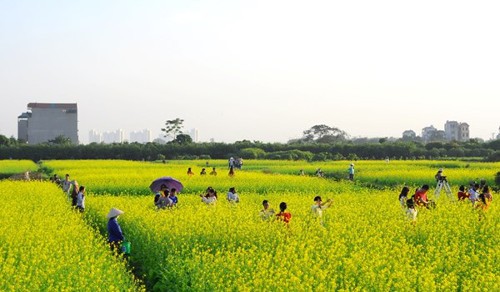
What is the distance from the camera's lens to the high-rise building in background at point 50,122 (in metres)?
162

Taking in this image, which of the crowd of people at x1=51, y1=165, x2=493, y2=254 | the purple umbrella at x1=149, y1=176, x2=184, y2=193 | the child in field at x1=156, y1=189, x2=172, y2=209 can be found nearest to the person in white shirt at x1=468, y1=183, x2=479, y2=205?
the crowd of people at x1=51, y1=165, x2=493, y2=254

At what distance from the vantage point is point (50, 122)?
16238cm

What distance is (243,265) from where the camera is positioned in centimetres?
1127

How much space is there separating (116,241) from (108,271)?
3822mm

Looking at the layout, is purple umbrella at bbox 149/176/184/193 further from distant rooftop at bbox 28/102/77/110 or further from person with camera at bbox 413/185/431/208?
distant rooftop at bbox 28/102/77/110

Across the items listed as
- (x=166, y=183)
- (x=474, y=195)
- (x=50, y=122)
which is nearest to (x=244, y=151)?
(x=166, y=183)

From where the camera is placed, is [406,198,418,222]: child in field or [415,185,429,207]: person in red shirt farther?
[415,185,429,207]: person in red shirt

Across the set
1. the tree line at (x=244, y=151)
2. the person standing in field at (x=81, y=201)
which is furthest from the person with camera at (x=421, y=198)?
the tree line at (x=244, y=151)

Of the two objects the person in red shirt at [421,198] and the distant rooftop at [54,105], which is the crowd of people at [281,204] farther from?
the distant rooftop at [54,105]

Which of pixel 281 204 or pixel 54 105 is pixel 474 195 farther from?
pixel 54 105

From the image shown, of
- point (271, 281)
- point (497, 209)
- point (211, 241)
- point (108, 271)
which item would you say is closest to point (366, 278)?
point (271, 281)

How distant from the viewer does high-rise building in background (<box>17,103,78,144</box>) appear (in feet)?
532

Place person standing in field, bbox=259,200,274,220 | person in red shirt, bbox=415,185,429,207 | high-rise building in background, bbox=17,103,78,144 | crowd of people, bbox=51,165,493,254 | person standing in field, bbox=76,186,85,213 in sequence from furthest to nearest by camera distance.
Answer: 1. high-rise building in background, bbox=17,103,78,144
2. person standing in field, bbox=76,186,85,213
3. person in red shirt, bbox=415,185,429,207
4. person standing in field, bbox=259,200,274,220
5. crowd of people, bbox=51,165,493,254

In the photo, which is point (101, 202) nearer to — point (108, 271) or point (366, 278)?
point (108, 271)
